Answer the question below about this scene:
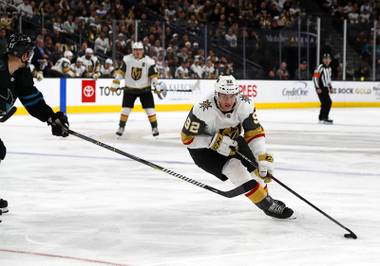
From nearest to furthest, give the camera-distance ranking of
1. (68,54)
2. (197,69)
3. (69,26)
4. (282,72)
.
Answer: (68,54) → (69,26) → (197,69) → (282,72)

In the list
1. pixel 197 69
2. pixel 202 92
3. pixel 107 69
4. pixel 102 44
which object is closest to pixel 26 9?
pixel 102 44

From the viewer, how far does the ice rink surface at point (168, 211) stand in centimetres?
407

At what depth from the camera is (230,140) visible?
16.0ft

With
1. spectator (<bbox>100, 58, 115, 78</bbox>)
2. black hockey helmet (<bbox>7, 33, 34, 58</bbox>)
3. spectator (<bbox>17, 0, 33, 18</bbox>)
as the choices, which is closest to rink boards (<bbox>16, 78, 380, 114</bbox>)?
spectator (<bbox>100, 58, 115, 78</bbox>)

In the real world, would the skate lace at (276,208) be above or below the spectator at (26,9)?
below

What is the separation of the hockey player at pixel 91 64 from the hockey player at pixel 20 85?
1159 cm

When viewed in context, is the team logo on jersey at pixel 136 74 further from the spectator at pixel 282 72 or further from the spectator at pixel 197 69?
the spectator at pixel 282 72

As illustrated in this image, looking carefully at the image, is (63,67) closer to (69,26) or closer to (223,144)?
(69,26)

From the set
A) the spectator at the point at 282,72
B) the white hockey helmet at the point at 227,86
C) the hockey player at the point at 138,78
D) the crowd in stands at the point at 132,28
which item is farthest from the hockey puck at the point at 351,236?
the spectator at the point at 282,72

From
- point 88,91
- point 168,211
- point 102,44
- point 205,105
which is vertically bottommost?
point 168,211

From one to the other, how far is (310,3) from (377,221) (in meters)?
22.3

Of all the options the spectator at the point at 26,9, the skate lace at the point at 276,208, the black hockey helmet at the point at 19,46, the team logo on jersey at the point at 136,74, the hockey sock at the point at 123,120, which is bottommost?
the skate lace at the point at 276,208

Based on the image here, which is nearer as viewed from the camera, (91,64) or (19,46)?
(19,46)

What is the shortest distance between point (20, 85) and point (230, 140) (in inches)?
57.2
